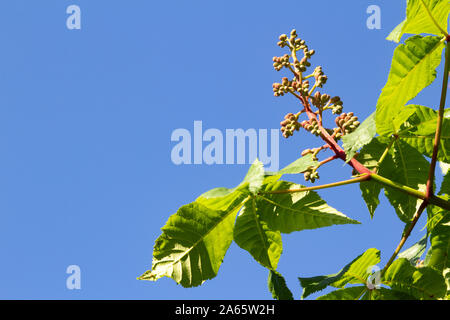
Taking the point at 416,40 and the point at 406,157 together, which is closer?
the point at 416,40

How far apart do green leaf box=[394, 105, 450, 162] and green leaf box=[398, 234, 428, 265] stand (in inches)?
22.6

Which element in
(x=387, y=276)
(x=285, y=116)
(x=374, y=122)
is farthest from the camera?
(x=285, y=116)

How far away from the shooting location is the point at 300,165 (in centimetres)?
265

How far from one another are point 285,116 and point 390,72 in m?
0.71

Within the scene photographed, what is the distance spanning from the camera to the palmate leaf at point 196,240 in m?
2.66

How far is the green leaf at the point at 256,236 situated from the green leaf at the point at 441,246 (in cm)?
95

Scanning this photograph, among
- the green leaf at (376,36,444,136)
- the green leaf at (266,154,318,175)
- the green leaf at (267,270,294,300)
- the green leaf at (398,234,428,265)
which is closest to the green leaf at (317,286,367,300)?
the green leaf at (267,270,294,300)

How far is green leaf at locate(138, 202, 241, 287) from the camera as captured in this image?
266 cm

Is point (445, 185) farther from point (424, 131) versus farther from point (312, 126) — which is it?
point (312, 126)

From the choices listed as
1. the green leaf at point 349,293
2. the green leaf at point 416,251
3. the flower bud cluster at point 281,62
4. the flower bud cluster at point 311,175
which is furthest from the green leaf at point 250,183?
the green leaf at point 416,251

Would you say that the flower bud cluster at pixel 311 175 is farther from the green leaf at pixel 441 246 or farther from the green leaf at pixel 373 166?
the green leaf at pixel 441 246
